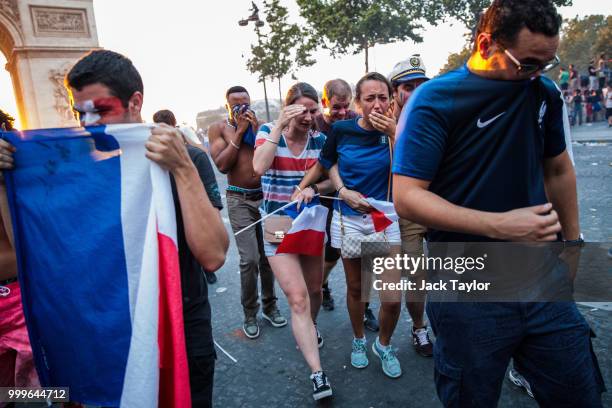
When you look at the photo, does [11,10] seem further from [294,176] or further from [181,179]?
[181,179]

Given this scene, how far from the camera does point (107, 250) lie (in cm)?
151

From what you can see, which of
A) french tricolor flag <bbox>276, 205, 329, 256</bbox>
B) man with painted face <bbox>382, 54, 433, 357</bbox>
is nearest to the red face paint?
french tricolor flag <bbox>276, 205, 329, 256</bbox>

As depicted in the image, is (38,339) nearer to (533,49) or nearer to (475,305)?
(475,305)

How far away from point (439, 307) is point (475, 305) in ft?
0.47

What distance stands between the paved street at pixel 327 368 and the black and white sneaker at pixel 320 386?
0.07 meters

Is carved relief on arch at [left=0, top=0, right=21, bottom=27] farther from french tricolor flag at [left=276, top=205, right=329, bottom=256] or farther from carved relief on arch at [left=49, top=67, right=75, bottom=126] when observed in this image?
french tricolor flag at [left=276, top=205, right=329, bottom=256]

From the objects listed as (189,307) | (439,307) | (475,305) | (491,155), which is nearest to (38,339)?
(189,307)

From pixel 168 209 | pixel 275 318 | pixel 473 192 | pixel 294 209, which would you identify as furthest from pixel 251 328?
pixel 473 192

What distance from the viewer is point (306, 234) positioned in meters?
2.76

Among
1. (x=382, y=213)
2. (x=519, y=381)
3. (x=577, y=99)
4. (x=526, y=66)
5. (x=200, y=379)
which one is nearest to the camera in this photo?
(x=526, y=66)

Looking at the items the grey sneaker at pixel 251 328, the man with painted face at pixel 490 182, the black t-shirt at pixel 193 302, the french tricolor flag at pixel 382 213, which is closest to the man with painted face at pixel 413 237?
the french tricolor flag at pixel 382 213

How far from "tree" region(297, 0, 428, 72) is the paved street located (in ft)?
77.5

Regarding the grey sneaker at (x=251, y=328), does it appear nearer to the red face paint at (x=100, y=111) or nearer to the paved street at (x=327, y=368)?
the paved street at (x=327, y=368)

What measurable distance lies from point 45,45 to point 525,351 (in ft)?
76.8
